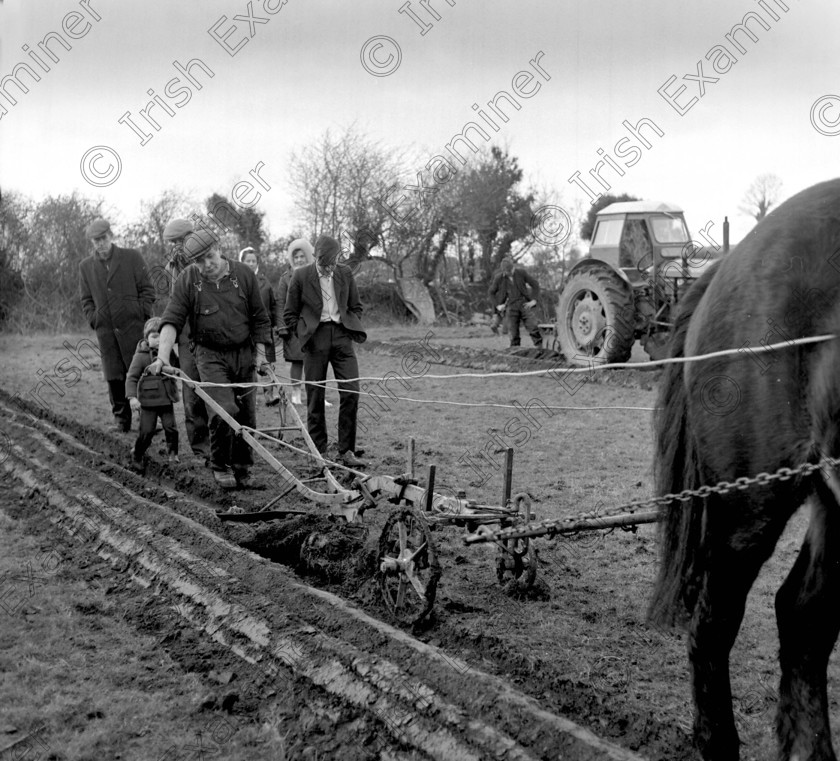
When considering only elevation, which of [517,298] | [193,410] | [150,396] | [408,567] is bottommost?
[408,567]

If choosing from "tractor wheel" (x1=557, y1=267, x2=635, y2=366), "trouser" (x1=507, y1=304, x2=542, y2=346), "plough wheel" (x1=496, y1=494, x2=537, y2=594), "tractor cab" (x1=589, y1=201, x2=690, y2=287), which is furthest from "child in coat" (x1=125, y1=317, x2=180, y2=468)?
"trouser" (x1=507, y1=304, x2=542, y2=346)

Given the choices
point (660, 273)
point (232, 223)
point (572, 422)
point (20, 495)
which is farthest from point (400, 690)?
point (232, 223)

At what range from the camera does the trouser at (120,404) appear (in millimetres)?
10164

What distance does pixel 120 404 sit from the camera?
1027 cm

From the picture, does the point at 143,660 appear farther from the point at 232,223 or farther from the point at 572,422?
the point at 232,223

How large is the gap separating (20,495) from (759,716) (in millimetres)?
5722

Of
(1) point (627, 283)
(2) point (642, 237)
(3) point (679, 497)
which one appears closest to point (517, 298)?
(2) point (642, 237)

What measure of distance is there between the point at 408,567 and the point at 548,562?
130 cm

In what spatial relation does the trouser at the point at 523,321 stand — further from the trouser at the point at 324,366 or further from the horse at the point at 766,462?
the horse at the point at 766,462
